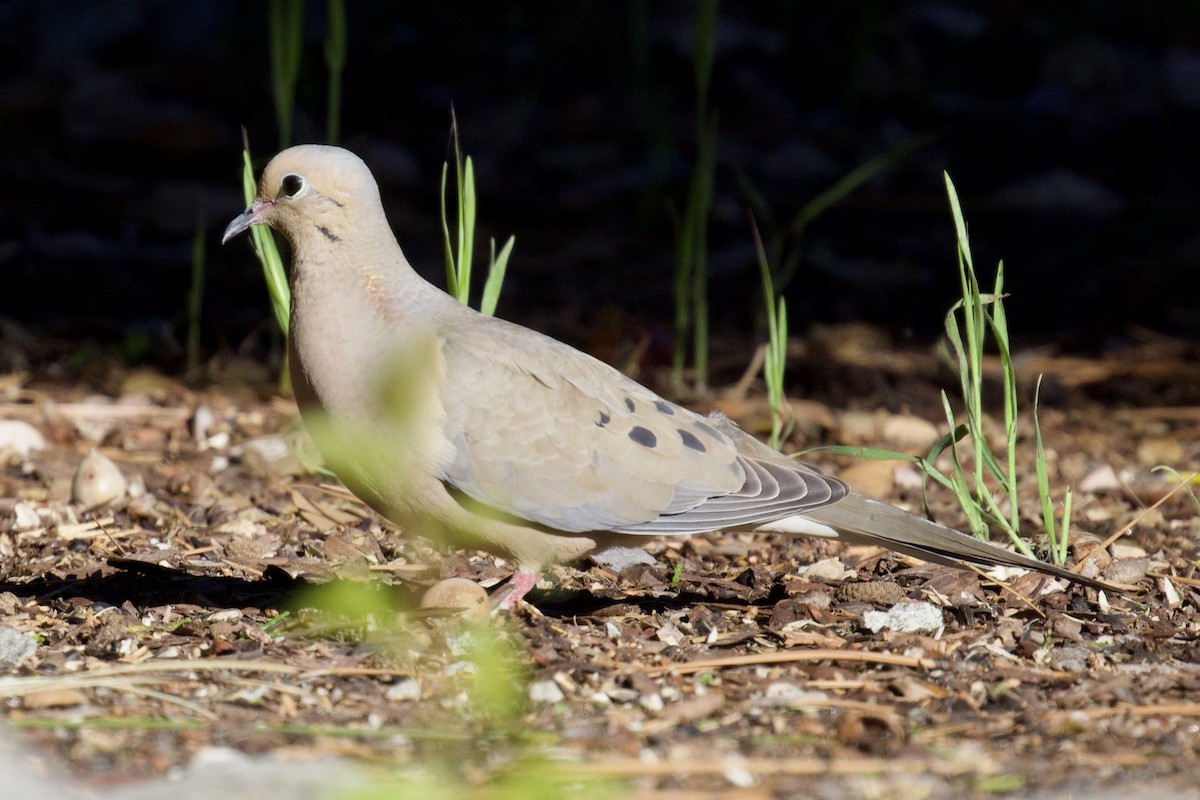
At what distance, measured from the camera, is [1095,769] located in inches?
93.9

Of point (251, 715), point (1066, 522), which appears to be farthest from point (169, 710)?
point (1066, 522)

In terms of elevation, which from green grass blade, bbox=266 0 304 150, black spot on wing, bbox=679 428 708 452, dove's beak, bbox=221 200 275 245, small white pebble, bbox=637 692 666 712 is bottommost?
small white pebble, bbox=637 692 666 712

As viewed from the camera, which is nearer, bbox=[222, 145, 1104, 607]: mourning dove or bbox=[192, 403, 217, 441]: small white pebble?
bbox=[222, 145, 1104, 607]: mourning dove

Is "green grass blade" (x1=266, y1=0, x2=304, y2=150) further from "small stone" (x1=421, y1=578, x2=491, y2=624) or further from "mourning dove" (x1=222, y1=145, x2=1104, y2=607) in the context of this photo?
"small stone" (x1=421, y1=578, x2=491, y2=624)

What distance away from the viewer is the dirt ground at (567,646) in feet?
7.84

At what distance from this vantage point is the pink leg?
3.18 metres

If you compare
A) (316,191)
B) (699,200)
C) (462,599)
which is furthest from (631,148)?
(462,599)

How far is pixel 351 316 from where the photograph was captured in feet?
10.4

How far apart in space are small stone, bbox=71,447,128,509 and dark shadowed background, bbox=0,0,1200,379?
1227 millimetres

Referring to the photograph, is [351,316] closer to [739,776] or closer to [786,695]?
[786,695]

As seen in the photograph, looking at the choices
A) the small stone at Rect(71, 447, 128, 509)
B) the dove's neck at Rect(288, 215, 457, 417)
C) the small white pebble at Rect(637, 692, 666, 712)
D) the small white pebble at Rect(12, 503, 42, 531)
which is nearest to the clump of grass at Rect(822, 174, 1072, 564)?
the small white pebble at Rect(637, 692, 666, 712)

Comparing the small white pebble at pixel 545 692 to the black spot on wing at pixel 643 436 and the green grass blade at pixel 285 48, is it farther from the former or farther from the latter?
the green grass blade at pixel 285 48

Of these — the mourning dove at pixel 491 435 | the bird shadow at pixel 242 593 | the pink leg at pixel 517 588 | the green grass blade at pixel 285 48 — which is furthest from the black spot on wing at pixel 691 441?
the green grass blade at pixel 285 48

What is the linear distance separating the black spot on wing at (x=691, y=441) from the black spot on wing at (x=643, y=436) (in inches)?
3.3
